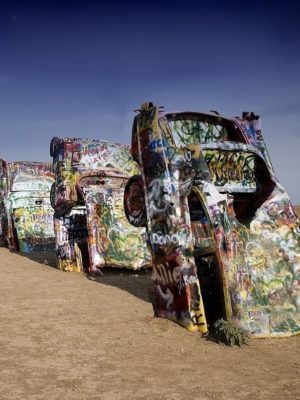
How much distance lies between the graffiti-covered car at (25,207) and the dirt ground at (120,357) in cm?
769

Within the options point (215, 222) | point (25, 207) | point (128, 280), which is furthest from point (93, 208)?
point (25, 207)

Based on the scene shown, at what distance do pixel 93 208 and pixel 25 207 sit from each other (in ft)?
17.6

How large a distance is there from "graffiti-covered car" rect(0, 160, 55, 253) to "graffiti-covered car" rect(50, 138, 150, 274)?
362cm

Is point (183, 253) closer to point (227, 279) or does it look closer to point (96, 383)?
point (227, 279)

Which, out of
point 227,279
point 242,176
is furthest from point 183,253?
point 242,176

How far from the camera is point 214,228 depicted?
6465 millimetres

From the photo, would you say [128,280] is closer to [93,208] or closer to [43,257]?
→ [93,208]

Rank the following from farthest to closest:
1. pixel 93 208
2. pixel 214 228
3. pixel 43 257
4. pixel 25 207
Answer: pixel 25 207 → pixel 43 257 → pixel 93 208 → pixel 214 228

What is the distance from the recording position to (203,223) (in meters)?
9.68

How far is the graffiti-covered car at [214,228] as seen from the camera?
6465 millimetres

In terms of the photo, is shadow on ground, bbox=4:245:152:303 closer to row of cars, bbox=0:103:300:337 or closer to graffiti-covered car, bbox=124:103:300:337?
row of cars, bbox=0:103:300:337

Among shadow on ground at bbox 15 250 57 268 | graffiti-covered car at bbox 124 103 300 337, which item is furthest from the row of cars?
shadow on ground at bbox 15 250 57 268

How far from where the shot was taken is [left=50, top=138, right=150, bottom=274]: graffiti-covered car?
11203 mm

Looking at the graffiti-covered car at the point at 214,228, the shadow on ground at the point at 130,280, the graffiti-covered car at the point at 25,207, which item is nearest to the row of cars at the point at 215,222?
the graffiti-covered car at the point at 214,228
